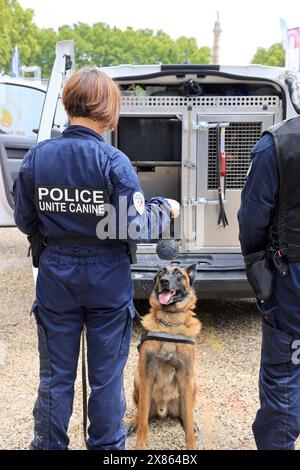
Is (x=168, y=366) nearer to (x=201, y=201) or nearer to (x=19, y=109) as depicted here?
(x=201, y=201)

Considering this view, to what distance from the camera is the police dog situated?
3.04 m

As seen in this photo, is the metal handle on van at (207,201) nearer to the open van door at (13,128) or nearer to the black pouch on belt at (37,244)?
the open van door at (13,128)

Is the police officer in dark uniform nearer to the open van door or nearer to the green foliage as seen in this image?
the open van door

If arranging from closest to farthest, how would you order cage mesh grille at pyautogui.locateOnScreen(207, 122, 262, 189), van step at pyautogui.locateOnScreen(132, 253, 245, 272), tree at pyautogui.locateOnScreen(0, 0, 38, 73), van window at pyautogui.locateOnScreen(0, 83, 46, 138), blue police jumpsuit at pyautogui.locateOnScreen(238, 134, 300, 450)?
blue police jumpsuit at pyautogui.locateOnScreen(238, 134, 300, 450) → van step at pyautogui.locateOnScreen(132, 253, 245, 272) → cage mesh grille at pyautogui.locateOnScreen(207, 122, 262, 189) → van window at pyautogui.locateOnScreen(0, 83, 46, 138) → tree at pyautogui.locateOnScreen(0, 0, 38, 73)

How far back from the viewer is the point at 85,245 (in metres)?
2.29

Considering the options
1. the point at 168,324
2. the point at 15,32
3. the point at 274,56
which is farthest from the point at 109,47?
the point at 168,324

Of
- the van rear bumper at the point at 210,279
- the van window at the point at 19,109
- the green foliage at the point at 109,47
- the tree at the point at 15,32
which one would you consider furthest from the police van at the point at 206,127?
the green foliage at the point at 109,47

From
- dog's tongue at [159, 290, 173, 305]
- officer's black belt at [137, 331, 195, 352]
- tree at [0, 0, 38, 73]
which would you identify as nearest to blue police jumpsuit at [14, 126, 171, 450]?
officer's black belt at [137, 331, 195, 352]

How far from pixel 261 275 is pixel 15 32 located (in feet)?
94.4

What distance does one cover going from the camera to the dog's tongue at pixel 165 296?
3.29 metres

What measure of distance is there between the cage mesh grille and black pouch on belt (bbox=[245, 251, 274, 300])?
2612mm

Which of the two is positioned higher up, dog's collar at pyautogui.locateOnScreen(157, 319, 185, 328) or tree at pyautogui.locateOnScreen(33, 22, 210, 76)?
tree at pyautogui.locateOnScreen(33, 22, 210, 76)
